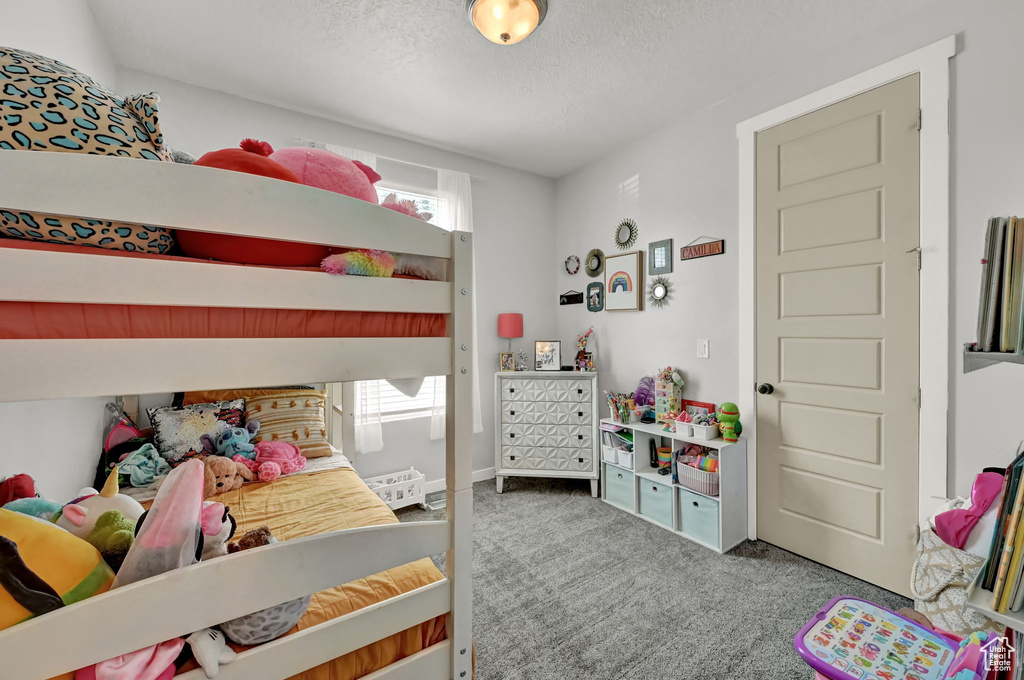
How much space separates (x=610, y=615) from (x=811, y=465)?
1.39m

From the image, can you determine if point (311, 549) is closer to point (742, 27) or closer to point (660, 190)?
point (742, 27)

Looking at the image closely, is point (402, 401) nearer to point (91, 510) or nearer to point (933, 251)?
point (91, 510)

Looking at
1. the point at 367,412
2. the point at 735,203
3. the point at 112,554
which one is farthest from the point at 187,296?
the point at 735,203

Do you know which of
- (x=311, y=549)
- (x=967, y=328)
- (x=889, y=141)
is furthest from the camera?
(x=889, y=141)

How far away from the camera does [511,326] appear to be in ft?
11.5

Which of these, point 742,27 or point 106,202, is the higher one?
point 742,27

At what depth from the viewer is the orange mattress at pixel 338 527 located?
3.16ft

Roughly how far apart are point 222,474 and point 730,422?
106 inches

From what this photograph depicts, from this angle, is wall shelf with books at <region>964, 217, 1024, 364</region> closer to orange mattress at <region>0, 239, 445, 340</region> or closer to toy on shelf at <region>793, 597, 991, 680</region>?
toy on shelf at <region>793, 597, 991, 680</region>

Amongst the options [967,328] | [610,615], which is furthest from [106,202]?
[967,328]

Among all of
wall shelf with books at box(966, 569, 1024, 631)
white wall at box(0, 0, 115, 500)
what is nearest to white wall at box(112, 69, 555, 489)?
white wall at box(0, 0, 115, 500)

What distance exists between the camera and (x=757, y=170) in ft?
8.20

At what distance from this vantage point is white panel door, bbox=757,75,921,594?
1977 millimetres

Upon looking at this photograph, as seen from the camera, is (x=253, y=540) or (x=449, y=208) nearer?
(x=253, y=540)
